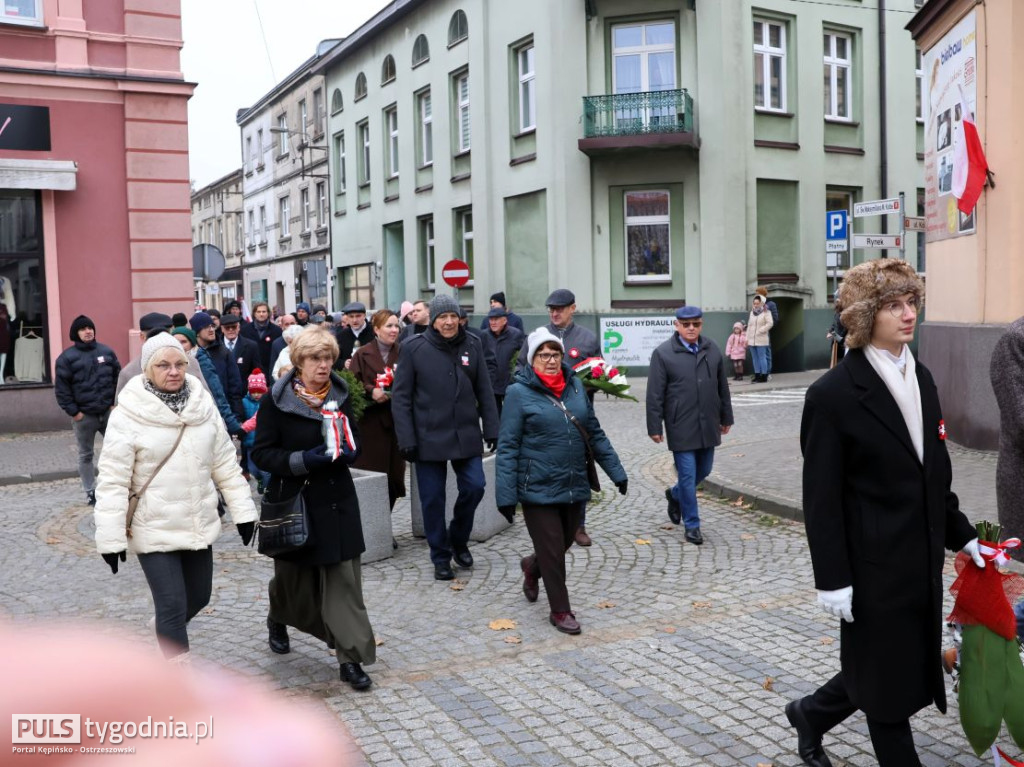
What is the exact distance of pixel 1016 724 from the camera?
13.0ft

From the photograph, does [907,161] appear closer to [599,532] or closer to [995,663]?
[599,532]

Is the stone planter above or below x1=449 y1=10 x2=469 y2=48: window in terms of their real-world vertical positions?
below

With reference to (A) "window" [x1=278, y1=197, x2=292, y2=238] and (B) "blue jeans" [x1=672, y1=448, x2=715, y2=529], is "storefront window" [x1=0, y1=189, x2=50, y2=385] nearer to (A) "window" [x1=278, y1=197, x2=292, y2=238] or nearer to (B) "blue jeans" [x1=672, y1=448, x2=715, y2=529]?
(B) "blue jeans" [x1=672, y1=448, x2=715, y2=529]

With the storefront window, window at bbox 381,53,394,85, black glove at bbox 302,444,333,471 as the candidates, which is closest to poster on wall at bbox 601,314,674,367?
the storefront window

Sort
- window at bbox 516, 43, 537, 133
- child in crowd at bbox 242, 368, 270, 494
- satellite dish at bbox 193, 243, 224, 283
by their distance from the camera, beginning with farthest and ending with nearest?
window at bbox 516, 43, 537, 133, satellite dish at bbox 193, 243, 224, 283, child in crowd at bbox 242, 368, 270, 494

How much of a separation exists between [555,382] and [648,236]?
62.3 ft

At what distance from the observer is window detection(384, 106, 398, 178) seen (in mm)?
34062

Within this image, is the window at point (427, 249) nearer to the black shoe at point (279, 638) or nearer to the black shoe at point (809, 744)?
the black shoe at point (279, 638)

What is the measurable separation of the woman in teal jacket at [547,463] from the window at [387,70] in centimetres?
2881

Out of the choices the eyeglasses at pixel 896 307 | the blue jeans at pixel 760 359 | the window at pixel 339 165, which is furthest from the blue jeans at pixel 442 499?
the window at pixel 339 165

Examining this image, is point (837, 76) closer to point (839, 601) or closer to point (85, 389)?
point (85, 389)

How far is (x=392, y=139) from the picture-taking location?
34.2 metres

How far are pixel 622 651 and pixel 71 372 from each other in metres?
7.32

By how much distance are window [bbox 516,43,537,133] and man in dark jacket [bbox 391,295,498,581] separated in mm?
19299
